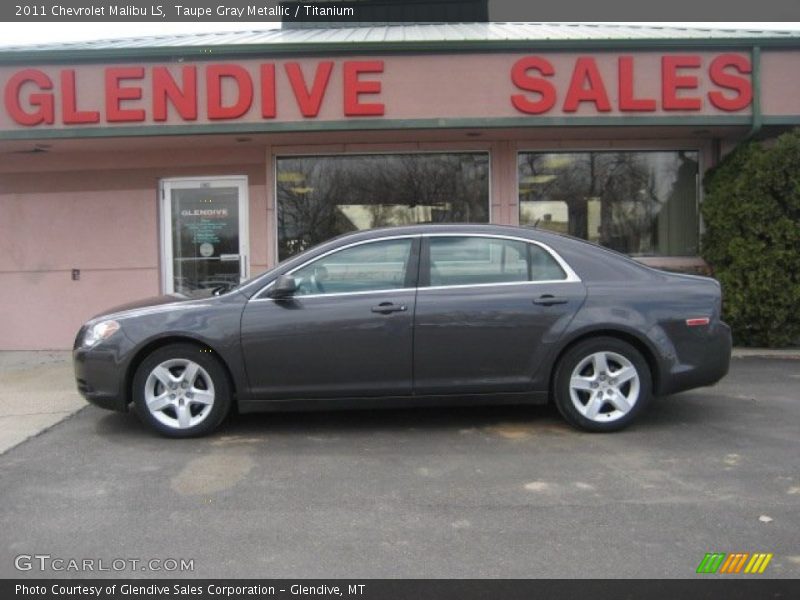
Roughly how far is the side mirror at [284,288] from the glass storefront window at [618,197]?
5.31 meters

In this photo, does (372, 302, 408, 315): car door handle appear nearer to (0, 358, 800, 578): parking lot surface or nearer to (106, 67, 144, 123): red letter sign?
(0, 358, 800, 578): parking lot surface

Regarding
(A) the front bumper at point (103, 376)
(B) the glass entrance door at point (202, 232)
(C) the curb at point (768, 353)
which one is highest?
(B) the glass entrance door at point (202, 232)

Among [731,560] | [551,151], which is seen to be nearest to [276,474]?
[731,560]

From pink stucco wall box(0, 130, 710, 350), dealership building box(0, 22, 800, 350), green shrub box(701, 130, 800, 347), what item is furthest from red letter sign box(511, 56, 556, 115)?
green shrub box(701, 130, 800, 347)

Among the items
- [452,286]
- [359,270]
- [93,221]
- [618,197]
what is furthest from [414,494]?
[93,221]

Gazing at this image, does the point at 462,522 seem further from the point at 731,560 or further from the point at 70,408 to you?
the point at 70,408

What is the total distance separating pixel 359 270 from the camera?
18.3 feet

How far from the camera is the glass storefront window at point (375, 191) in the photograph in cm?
993

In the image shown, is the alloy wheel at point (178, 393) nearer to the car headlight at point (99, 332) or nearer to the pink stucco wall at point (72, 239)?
the car headlight at point (99, 332)

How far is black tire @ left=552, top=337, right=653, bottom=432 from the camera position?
5.49 m

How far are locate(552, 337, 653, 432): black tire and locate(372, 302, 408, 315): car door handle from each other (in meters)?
1.27

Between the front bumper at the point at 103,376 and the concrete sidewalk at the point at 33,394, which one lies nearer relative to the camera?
the front bumper at the point at 103,376
